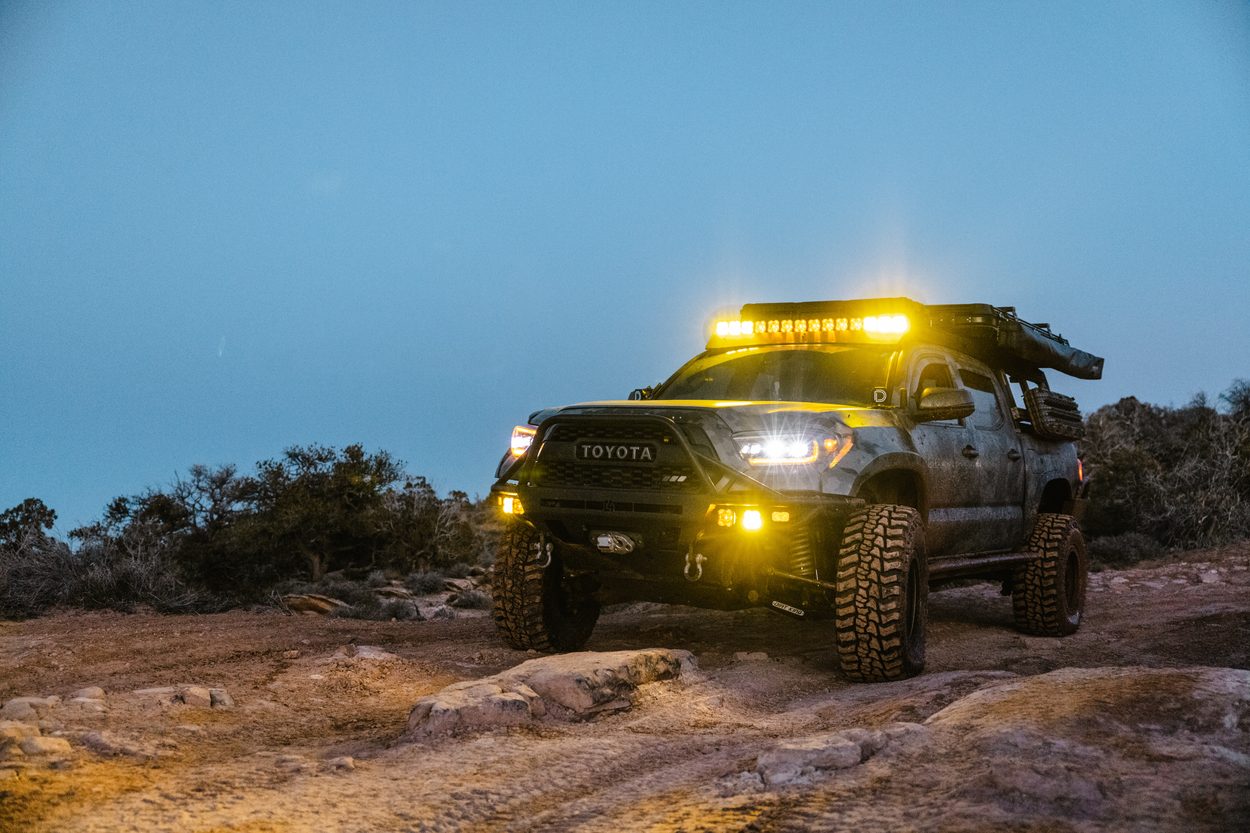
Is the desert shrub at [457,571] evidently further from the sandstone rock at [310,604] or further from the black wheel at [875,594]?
the black wheel at [875,594]

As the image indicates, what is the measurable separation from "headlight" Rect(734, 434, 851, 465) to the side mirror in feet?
3.92

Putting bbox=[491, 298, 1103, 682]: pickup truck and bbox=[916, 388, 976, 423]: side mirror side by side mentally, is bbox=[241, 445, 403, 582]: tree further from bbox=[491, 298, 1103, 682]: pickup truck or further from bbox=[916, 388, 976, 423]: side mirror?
bbox=[916, 388, 976, 423]: side mirror

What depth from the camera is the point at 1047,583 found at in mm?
8070

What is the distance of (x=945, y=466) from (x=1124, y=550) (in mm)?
9674

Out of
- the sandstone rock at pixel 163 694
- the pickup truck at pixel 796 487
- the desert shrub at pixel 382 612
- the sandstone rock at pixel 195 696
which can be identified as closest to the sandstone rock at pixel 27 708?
the sandstone rock at pixel 163 694

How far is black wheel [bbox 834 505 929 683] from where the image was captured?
5453 mm

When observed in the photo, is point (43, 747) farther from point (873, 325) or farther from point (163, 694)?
point (873, 325)

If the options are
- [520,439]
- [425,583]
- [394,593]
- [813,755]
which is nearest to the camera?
[813,755]

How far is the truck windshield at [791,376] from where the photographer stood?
6.56 m

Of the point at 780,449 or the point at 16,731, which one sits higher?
the point at 780,449

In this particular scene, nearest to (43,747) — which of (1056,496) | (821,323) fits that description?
(821,323)

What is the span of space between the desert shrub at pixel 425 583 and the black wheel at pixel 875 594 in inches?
378

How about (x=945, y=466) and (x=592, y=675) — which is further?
(x=945, y=466)

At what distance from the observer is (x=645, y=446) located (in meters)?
5.46
